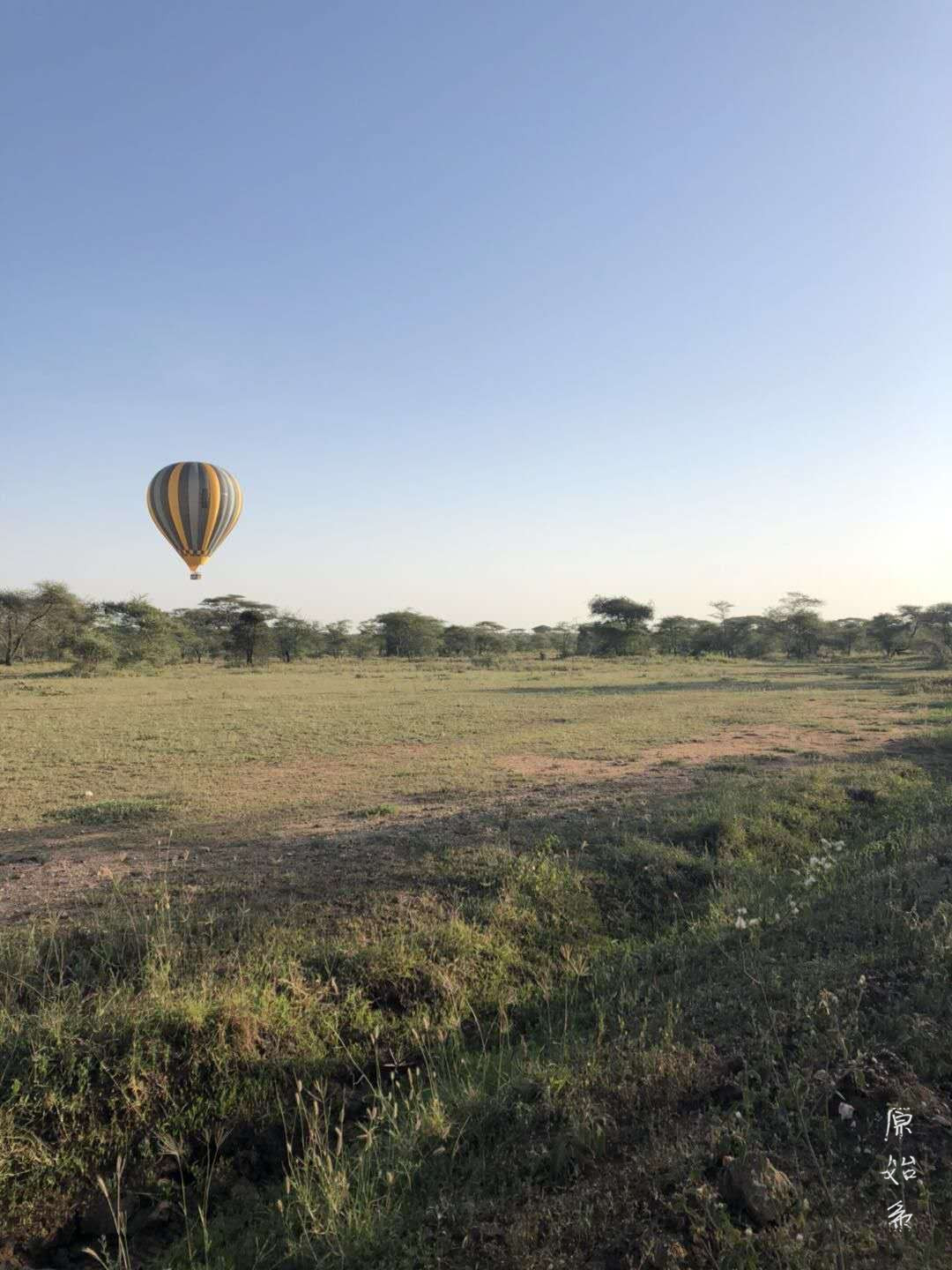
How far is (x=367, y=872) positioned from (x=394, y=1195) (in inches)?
128

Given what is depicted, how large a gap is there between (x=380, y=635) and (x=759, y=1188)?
221 ft

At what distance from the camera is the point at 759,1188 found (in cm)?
243

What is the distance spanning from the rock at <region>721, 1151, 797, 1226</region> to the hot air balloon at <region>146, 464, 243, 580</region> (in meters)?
19.1

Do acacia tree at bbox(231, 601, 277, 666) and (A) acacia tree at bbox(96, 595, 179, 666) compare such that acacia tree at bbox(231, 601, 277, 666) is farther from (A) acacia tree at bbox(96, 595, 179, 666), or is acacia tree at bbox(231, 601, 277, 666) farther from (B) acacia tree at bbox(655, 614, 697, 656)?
(B) acacia tree at bbox(655, 614, 697, 656)

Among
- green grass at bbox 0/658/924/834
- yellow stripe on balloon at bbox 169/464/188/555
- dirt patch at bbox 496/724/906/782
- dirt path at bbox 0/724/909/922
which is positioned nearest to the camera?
dirt path at bbox 0/724/909/922

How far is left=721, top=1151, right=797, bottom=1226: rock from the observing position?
239 cm

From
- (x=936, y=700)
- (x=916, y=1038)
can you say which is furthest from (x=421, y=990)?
(x=936, y=700)

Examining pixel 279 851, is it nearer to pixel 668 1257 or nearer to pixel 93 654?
pixel 668 1257

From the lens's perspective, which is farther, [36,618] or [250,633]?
[250,633]

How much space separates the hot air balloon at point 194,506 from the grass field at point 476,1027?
39.0 ft

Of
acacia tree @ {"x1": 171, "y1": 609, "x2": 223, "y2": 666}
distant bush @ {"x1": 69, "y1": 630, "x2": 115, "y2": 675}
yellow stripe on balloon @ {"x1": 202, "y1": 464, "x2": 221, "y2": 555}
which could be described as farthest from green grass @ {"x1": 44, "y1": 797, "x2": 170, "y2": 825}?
acacia tree @ {"x1": 171, "y1": 609, "x2": 223, "y2": 666}

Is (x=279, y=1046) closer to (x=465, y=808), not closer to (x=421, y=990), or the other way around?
(x=421, y=990)

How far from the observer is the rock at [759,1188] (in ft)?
7.84

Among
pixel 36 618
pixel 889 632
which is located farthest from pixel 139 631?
pixel 889 632
